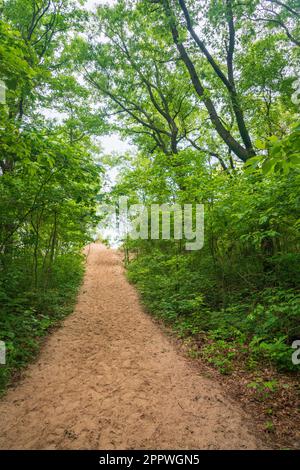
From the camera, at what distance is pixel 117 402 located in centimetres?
353

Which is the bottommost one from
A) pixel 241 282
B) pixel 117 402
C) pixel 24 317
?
pixel 117 402

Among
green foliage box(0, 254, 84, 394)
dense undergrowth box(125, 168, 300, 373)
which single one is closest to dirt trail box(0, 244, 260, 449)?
green foliage box(0, 254, 84, 394)

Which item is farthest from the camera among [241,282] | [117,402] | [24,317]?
[241,282]

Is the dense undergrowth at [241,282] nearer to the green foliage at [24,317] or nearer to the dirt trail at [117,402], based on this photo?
the dirt trail at [117,402]

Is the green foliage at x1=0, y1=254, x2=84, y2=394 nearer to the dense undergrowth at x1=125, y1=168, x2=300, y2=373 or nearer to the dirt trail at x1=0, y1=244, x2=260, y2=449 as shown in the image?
the dirt trail at x1=0, y1=244, x2=260, y2=449

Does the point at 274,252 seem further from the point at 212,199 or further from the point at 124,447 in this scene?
the point at 124,447

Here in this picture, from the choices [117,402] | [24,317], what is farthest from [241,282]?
[24,317]

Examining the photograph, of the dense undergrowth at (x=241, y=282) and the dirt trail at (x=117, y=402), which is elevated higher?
the dense undergrowth at (x=241, y=282)

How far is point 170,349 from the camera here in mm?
5305

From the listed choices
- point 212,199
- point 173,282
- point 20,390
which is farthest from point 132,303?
point 20,390

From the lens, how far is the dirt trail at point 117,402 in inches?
112

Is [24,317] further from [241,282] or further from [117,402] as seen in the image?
[241,282]

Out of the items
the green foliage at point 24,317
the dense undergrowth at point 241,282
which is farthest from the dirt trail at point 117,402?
the dense undergrowth at point 241,282
